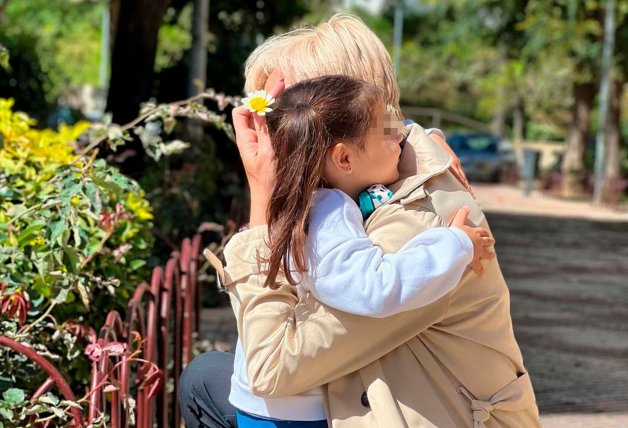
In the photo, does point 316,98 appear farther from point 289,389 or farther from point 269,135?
point 289,389

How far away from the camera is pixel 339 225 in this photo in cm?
203

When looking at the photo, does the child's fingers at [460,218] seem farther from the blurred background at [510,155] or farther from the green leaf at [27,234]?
the blurred background at [510,155]

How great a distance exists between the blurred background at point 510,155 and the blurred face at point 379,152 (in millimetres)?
1900

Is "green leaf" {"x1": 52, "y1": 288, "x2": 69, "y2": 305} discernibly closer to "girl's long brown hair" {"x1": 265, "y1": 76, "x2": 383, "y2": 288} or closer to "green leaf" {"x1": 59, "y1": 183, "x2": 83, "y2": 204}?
"green leaf" {"x1": 59, "y1": 183, "x2": 83, "y2": 204}

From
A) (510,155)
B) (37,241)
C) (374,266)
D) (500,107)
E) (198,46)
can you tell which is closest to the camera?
(374,266)

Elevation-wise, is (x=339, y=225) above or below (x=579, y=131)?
above

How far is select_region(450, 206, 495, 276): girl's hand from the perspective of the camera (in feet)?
6.79

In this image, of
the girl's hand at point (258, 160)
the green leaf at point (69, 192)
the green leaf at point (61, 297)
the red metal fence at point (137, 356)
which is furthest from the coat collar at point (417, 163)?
the green leaf at point (61, 297)

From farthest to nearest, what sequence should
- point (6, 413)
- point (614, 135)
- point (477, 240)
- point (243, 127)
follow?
1. point (614, 135)
2. point (6, 413)
3. point (243, 127)
4. point (477, 240)

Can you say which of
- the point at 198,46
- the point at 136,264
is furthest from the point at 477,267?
the point at 198,46

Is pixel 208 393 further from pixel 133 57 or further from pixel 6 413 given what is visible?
pixel 133 57

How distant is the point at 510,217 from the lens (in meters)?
20.3

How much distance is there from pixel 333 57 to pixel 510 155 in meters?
32.3

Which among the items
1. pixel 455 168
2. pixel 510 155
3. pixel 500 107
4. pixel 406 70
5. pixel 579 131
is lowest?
pixel 500 107
